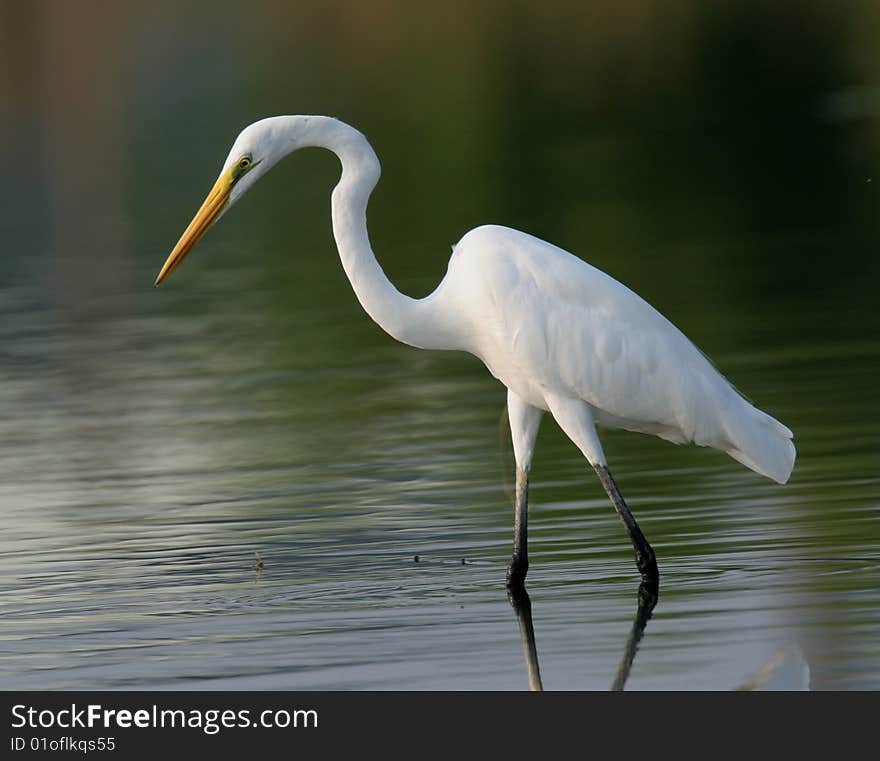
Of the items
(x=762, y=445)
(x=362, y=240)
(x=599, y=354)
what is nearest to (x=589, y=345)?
(x=599, y=354)

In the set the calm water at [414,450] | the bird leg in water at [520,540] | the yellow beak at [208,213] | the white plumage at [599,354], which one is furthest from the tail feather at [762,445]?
the yellow beak at [208,213]

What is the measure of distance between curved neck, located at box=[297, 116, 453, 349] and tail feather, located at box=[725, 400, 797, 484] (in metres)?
1.18

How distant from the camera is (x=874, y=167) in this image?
19.5 m

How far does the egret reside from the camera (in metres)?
7.79

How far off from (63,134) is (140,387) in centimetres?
2322

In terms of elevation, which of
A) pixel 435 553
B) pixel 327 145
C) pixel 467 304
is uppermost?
pixel 327 145

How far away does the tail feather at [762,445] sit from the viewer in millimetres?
7801

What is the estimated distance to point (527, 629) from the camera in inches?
280

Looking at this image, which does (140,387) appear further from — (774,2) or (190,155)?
(774,2)

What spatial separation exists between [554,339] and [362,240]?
0.87 meters

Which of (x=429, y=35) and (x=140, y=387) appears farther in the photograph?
(x=429, y=35)

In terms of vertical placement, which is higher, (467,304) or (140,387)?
(467,304)

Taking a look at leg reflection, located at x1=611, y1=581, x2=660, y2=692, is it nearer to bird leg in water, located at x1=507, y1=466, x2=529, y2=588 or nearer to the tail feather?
bird leg in water, located at x1=507, y1=466, x2=529, y2=588

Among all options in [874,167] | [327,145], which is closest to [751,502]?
[327,145]
